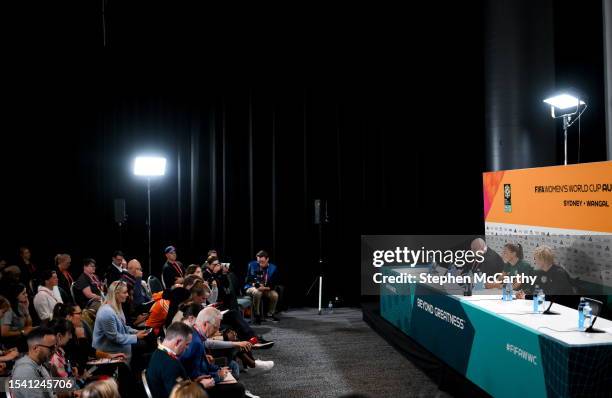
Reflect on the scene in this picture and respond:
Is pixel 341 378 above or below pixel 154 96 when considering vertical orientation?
below

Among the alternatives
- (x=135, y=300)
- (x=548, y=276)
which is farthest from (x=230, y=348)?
(x=548, y=276)

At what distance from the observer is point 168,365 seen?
132 inches

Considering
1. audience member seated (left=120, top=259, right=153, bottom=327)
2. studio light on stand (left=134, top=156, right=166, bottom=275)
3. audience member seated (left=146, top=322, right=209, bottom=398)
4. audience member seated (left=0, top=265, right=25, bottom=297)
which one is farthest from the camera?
studio light on stand (left=134, top=156, right=166, bottom=275)

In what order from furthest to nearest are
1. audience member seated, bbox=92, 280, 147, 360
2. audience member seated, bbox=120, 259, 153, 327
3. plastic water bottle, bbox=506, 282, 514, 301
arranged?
audience member seated, bbox=120, 259, 153, 327
plastic water bottle, bbox=506, 282, 514, 301
audience member seated, bbox=92, 280, 147, 360

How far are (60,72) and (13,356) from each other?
5.70 meters

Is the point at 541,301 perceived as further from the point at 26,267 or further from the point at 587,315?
the point at 26,267

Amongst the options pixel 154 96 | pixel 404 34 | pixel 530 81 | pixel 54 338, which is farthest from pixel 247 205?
pixel 54 338

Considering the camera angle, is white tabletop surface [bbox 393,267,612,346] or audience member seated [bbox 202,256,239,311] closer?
white tabletop surface [bbox 393,267,612,346]

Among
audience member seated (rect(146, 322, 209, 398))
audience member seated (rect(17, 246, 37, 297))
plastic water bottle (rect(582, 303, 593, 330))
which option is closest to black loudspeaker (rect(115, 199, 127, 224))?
audience member seated (rect(17, 246, 37, 297))

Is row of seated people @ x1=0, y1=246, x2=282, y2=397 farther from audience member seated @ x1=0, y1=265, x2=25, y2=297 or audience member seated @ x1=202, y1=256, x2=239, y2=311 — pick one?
audience member seated @ x1=202, y1=256, x2=239, y2=311

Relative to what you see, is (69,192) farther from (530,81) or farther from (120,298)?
(530,81)

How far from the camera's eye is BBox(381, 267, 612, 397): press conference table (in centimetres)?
348

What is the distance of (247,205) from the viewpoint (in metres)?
9.69

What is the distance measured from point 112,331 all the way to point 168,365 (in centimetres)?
146
